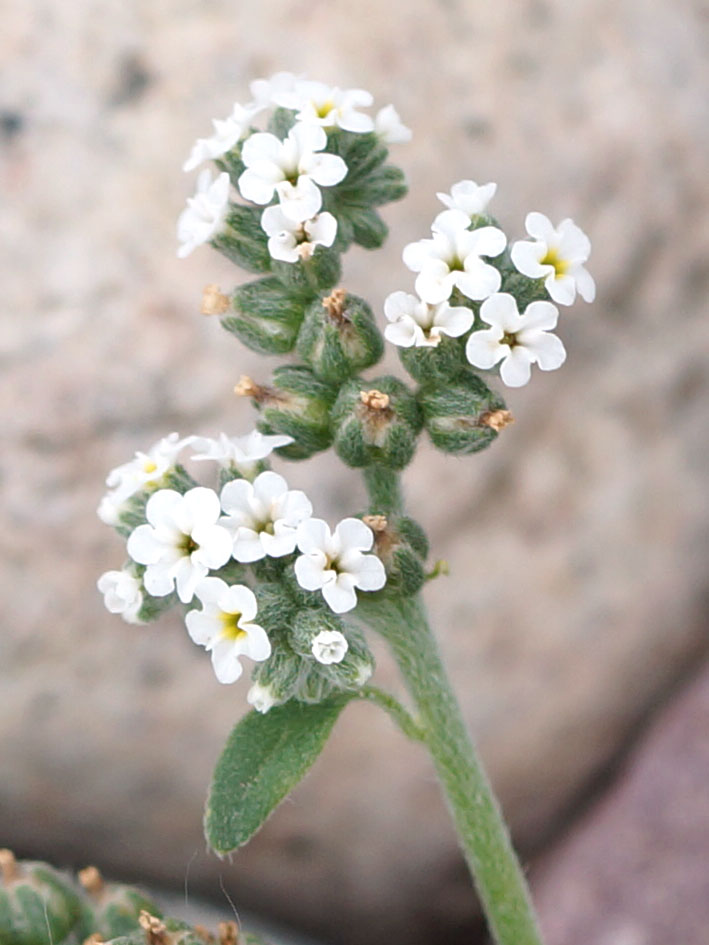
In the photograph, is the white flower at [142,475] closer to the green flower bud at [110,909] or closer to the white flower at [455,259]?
the white flower at [455,259]

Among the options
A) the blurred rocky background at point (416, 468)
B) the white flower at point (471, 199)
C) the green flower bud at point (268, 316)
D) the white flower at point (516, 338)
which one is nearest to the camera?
the white flower at point (516, 338)

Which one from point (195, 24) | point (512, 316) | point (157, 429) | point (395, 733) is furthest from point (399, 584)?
point (195, 24)

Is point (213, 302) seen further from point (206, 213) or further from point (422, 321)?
point (422, 321)

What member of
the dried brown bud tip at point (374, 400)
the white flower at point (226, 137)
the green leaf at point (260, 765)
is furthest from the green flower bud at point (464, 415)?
the white flower at point (226, 137)

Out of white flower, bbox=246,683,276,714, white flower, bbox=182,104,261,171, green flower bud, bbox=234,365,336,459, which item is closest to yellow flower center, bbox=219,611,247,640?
white flower, bbox=246,683,276,714

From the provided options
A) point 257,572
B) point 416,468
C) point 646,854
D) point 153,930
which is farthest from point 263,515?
point 646,854

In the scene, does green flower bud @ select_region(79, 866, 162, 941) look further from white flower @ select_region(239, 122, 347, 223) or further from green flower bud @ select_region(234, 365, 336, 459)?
white flower @ select_region(239, 122, 347, 223)

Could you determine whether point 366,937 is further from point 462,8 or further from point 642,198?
point 462,8
